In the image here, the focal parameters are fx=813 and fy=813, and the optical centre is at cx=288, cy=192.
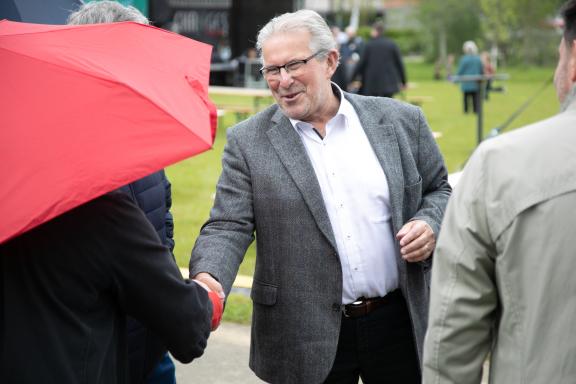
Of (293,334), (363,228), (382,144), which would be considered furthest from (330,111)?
(293,334)

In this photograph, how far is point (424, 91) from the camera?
3036 centimetres

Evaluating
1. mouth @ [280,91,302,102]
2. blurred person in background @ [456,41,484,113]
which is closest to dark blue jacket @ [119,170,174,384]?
mouth @ [280,91,302,102]

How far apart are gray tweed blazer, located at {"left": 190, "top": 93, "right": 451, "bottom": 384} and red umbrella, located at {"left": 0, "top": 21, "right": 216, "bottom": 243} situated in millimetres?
630

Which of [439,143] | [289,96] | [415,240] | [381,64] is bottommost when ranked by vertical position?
[439,143]

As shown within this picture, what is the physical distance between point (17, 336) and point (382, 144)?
1.50 metres

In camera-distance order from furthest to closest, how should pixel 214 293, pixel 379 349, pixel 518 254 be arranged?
1. pixel 379 349
2. pixel 214 293
3. pixel 518 254

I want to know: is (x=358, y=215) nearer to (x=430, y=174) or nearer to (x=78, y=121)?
(x=430, y=174)

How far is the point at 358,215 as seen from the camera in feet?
9.55

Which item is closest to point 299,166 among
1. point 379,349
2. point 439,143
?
point 379,349

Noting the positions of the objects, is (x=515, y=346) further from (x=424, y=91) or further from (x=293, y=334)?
(x=424, y=91)

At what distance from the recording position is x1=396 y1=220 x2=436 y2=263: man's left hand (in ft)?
9.17

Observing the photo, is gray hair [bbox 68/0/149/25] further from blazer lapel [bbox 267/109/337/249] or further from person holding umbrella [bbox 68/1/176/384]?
blazer lapel [bbox 267/109/337/249]

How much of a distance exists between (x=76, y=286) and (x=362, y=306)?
4.05ft

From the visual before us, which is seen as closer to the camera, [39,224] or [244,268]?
[39,224]
